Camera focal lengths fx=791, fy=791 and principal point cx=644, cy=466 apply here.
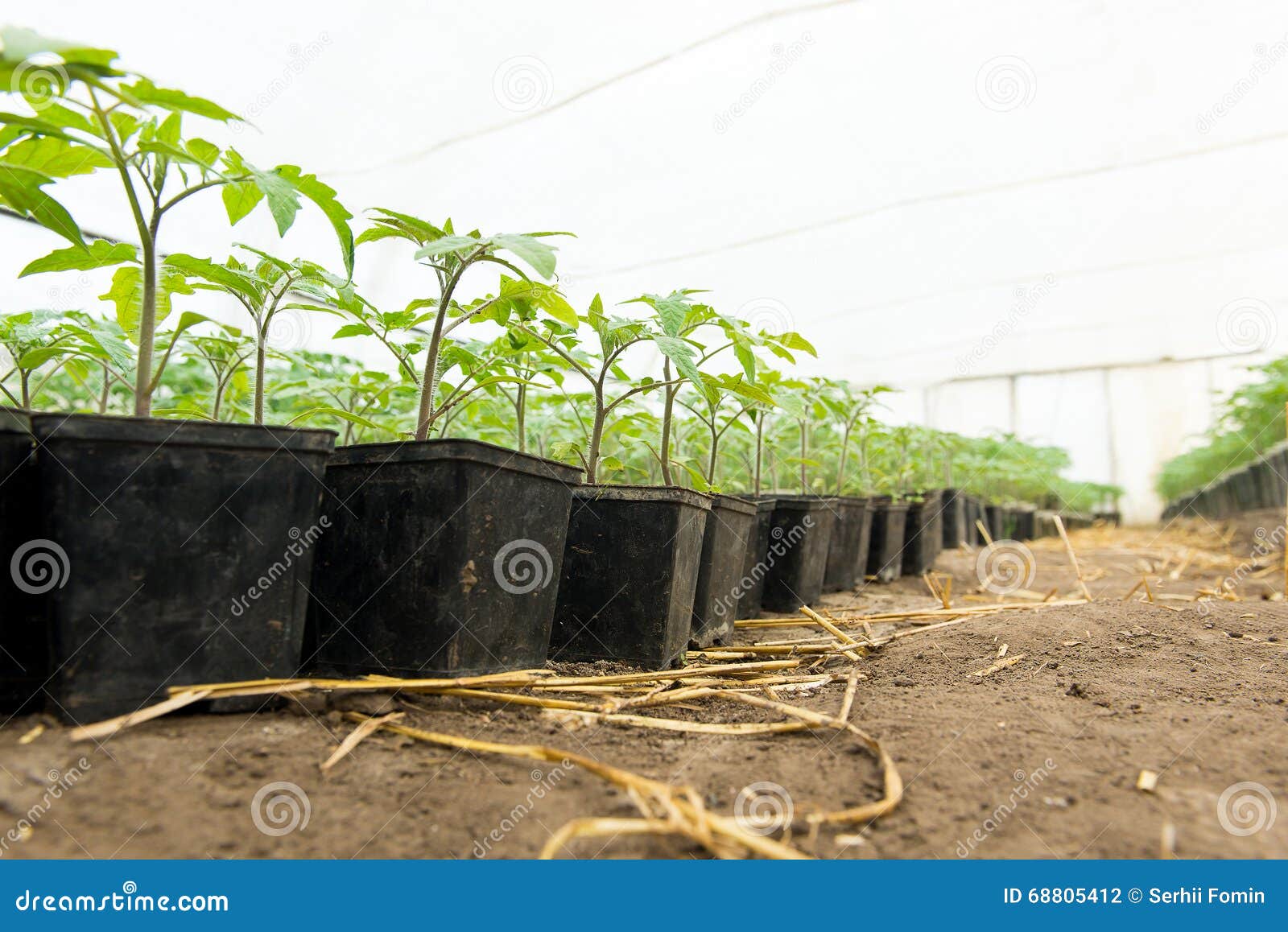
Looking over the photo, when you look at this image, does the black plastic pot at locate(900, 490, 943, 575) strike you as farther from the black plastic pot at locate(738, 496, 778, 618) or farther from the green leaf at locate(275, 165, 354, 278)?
the green leaf at locate(275, 165, 354, 278)

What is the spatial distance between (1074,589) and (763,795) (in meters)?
4.08

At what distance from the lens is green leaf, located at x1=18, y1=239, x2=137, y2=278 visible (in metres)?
1.43

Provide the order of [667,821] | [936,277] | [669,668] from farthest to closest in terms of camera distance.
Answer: [936,277]
[669,668]
[667,821]

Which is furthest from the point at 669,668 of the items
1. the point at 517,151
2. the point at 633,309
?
the point at 633,309

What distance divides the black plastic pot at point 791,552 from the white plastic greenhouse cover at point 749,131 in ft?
9.05

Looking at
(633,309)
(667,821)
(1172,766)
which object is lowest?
(667,821)

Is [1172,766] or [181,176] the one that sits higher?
[181,176]

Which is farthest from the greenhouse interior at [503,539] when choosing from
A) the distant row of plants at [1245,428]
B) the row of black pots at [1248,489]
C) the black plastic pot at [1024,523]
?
the black plastic pot at [1024,523]

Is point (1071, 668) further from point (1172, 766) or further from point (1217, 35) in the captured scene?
point (1217, 35)

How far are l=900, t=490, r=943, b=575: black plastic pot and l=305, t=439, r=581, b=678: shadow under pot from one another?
4151 millimetres

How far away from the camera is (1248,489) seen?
33.3 feet

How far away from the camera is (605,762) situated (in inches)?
49.6

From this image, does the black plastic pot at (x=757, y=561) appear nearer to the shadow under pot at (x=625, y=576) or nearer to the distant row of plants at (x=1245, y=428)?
the shadow under pot at (x=625, y=576)

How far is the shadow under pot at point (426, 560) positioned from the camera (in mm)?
1532
